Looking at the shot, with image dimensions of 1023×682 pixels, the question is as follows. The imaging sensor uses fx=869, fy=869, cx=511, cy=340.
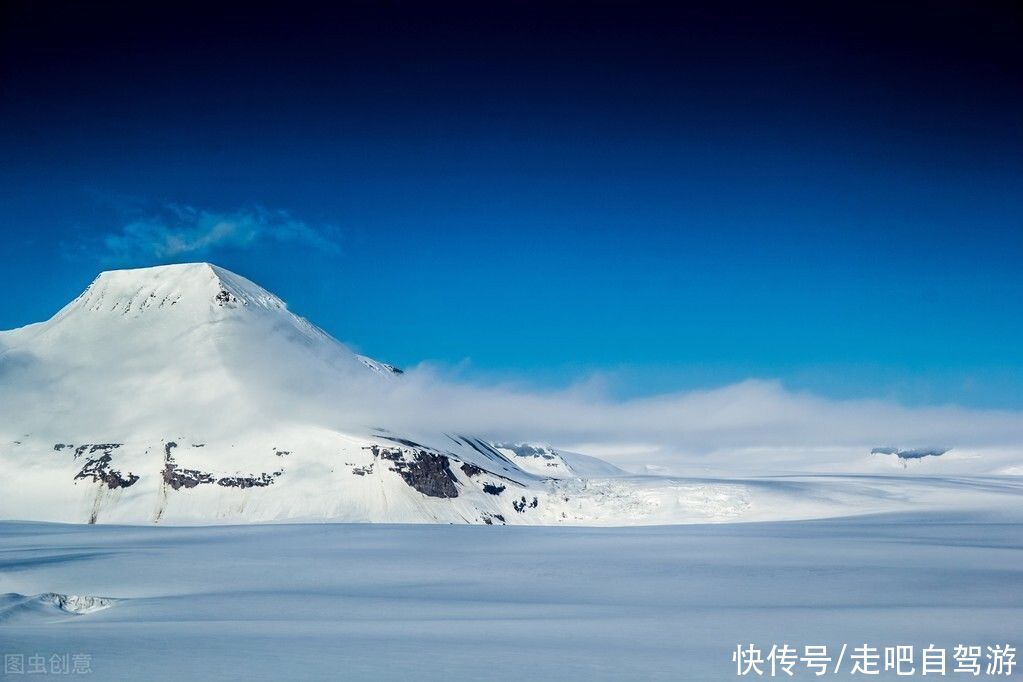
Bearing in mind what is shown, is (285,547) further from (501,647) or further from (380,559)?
(501,647)

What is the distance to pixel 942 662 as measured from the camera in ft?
79.5

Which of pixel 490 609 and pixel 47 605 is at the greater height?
pixel 490 609

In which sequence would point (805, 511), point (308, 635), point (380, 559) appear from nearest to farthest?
1. point (308, 635)
2. point (380, 559)
3. point (805, 511)

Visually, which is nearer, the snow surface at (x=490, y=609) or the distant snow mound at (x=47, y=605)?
the snow surface at (x=490, y=609)

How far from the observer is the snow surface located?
80.6ft

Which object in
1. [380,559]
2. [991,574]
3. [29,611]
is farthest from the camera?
[380,559]

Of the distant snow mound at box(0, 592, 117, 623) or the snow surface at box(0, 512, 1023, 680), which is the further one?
the distant snow mound at box(0, 592, 117, 623)

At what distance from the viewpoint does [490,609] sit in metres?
35.7

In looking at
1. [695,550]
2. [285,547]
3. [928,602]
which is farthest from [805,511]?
[928,602]

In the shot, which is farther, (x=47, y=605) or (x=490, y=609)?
(x=490, y=609)

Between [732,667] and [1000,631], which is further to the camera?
[1000,631]

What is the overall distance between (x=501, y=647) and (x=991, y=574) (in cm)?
3561

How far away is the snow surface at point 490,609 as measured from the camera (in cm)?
2456

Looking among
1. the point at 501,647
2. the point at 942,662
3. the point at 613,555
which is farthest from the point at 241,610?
the point at 613,555
